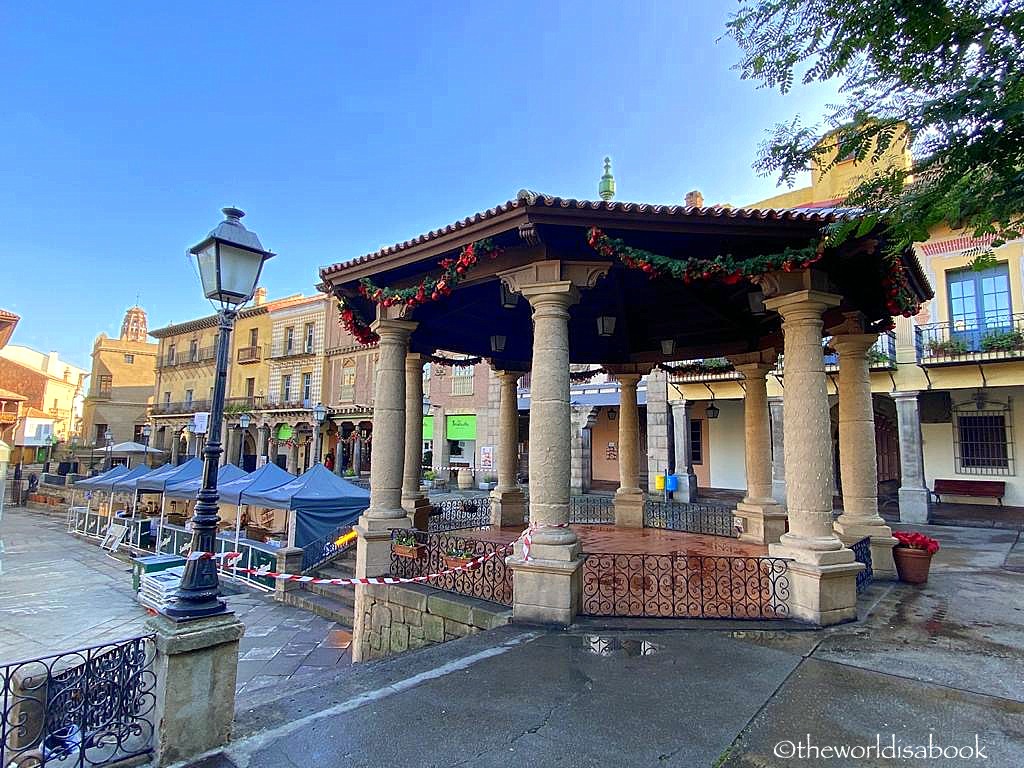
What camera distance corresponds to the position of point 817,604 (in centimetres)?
539

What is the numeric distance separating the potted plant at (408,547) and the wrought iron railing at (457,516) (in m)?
2.06

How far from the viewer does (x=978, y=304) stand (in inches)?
619

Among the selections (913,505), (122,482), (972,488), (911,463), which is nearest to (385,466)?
(913,505)

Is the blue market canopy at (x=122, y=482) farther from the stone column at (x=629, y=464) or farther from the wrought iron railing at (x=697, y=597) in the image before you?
the wrought iron railing at (x=697, y=597)

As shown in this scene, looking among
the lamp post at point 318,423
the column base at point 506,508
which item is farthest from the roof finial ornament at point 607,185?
the lamp post at point 318,423

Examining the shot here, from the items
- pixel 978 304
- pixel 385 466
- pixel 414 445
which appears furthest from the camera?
pixel 978 304

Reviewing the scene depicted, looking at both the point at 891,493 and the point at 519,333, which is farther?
the point at 891,493

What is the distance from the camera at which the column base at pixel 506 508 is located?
11352 millimetres

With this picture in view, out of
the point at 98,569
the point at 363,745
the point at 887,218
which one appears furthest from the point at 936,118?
the point at 98,569

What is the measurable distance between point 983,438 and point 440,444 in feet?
71.7

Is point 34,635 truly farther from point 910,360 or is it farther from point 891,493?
point 891,493

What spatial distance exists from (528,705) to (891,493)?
21233 mm

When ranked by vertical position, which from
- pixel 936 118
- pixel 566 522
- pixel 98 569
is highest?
pixel 936 118

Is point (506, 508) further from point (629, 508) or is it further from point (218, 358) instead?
point (218, 358)
